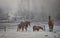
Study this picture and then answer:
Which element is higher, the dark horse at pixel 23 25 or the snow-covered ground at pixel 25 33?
the dark horse at pixel 23 25

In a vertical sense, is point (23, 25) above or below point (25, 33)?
above

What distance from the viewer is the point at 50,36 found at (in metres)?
2.33

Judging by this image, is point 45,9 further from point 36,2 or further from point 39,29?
point 39,29

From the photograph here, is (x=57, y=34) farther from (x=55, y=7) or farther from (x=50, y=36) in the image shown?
(x=55, y=7)

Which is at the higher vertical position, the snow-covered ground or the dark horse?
the dark horse

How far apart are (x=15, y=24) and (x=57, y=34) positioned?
2.12 feet

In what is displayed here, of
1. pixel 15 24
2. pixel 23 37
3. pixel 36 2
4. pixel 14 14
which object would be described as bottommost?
pixel 23 37

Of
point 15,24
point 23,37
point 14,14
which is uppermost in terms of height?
point 14,14

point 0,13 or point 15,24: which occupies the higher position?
point 0,13

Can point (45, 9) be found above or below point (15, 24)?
above

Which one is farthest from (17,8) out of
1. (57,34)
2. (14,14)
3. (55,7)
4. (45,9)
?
(57,34)

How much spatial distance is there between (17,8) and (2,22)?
0.31m

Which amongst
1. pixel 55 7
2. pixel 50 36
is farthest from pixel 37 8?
pixel 50 36

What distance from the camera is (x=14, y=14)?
233 centimetres
